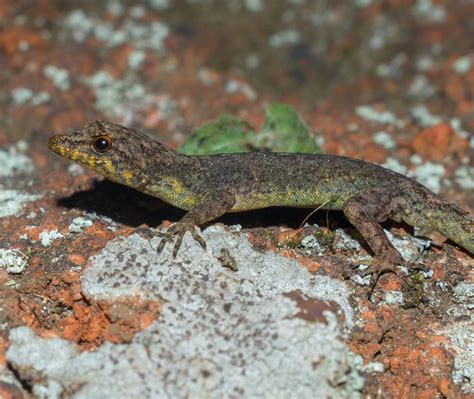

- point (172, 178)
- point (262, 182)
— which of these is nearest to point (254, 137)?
point (262, 182)

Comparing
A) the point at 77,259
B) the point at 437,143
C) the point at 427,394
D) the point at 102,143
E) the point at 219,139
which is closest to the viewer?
the point at 427,394

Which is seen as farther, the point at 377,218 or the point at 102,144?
the point at 377,218

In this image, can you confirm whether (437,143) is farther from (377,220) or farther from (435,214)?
(377,220)

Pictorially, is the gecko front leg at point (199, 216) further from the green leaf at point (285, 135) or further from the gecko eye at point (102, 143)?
the green leaf at point (285, 135)

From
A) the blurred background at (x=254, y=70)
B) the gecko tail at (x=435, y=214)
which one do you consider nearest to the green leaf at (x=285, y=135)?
the blurred background at (x=254, y=70)

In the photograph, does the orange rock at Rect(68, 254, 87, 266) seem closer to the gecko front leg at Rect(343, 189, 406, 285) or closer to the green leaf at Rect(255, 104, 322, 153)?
the gecko front leg at Rect(343, 189, 406, 285)

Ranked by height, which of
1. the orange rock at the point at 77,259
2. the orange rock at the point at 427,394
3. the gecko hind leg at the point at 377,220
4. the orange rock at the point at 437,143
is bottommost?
the orange rock at the point at 77,259
